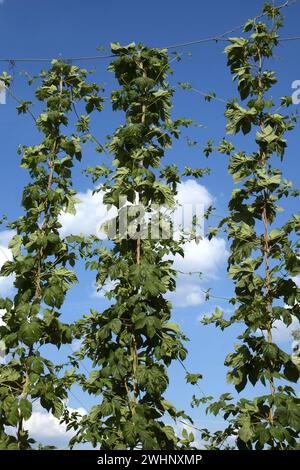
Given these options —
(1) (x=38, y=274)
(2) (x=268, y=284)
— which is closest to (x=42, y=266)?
(1) (x=38, y=274)

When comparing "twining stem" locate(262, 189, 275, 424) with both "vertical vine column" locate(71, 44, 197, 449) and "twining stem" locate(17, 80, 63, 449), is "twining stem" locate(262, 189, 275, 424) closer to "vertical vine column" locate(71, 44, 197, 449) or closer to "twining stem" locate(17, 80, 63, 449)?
"vertical vine column" locate(71, 44, 197, 449)

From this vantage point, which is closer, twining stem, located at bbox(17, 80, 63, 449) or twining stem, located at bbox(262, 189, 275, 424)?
twining stem, located at bbox(262, 189, 275, 424)

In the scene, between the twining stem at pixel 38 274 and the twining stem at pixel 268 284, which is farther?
the twining stem at pixel 38 274

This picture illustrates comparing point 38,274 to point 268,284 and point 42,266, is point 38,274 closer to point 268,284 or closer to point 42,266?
point 42,266

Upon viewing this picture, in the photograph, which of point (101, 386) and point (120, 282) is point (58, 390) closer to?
point (101, 386)

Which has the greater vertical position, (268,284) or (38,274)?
(38,274)

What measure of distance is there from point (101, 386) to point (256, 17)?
5.04 m

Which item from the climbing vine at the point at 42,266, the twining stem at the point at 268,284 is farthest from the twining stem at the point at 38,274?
the twining stem at the point at 268,284

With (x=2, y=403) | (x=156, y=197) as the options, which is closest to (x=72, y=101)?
(x=156, y=197)

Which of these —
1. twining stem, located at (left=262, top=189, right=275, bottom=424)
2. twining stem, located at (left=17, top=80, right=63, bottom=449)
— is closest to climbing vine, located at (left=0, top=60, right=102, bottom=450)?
twining stem, located at (left=17, top=80, right=63, bottom=449)

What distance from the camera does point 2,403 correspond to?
5.96m

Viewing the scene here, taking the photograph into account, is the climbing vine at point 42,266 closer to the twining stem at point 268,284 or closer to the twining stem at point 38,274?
the twining stem at point 38,274

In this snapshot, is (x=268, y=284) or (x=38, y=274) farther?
(x=38, y=274)

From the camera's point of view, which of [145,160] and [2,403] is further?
[145,160]
